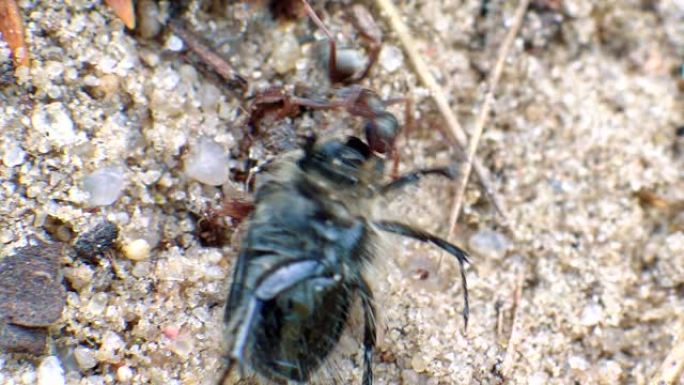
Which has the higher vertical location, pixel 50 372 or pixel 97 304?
pixel 97 304

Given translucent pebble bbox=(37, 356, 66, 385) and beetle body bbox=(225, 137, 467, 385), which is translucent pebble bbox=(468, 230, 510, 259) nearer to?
beetle body bbox=(225, 137, 467, 385)

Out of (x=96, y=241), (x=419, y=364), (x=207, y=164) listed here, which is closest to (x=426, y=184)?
(x=419, y=364)

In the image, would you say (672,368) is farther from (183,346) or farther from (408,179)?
(183,346)

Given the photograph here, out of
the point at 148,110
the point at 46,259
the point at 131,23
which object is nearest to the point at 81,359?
the point at 46,259

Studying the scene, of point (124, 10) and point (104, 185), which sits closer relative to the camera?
point (104, 185)

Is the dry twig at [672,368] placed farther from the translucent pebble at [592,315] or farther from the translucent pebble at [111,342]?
the translucent pebble at [111,342]

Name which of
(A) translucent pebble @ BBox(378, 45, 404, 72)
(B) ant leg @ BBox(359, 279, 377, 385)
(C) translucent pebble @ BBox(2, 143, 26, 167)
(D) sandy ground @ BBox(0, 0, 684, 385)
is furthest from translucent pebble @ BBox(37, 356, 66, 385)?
(A) translucent pebble @ BBox(378, 45, 404, 72)

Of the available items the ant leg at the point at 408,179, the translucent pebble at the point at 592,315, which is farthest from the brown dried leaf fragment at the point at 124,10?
the translucent pebble at the point at 592,315

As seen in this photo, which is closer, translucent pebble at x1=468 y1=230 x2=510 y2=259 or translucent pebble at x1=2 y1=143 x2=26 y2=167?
translucent pebble at x1=2 y1=143 x2=26 y2=167
